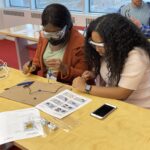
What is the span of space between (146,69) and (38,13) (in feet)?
13.4

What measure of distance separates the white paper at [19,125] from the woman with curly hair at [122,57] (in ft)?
1.24

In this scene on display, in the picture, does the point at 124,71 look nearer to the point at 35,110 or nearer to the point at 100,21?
the point at 100,21

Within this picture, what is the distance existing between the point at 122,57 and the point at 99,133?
527 mm

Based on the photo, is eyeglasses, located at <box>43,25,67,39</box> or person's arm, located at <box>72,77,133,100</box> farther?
eyeglasses, located at <box>43,25,67,39</box>

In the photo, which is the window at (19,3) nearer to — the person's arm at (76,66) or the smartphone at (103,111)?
the person's arm at (76,66)

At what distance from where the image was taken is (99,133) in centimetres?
115

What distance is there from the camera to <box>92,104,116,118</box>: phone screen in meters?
1.29

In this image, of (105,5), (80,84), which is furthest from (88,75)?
(105,5)

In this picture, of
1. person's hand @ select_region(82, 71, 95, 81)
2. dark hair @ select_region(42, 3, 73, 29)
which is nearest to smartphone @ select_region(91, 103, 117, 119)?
person's hand @ select_region(82, 71, 95, 81)

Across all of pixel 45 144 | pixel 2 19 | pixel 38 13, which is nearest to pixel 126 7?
pixel 38 13

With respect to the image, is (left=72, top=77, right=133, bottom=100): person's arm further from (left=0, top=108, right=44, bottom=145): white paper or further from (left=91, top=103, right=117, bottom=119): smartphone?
(left=0, top=108, right=44, bottom=145): white paper

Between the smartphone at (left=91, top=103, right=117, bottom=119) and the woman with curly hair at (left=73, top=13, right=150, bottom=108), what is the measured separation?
0.12m

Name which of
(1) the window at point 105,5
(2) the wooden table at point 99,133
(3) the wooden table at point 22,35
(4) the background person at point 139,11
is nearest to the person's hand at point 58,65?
(2) the wooden table at point 99,133

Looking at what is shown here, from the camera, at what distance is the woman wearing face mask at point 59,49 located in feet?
5.72
